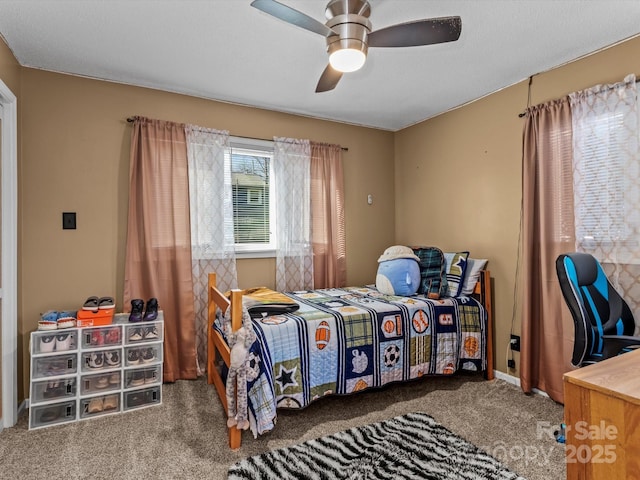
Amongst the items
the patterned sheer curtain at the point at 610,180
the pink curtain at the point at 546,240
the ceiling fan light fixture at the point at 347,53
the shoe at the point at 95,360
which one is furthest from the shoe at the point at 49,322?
the patterned sheer curtain at the point at 610,180

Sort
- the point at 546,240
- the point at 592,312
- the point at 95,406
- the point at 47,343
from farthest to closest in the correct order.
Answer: the point at 546,240 < the point at 95,406 < the point at 47,343 < the point at 592,312

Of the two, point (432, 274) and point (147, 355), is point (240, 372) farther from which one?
point (432, 274)

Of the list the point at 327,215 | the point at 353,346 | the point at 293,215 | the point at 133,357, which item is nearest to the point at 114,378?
the point at 133,357

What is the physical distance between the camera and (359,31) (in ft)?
5.85

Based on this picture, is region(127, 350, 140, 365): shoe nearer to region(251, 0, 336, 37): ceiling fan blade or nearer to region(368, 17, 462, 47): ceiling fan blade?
region(251, 0, 336, 37): ceiling fan blade

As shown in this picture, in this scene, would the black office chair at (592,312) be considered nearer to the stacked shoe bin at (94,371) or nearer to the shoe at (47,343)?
the stacked shoe bin at (94,371)

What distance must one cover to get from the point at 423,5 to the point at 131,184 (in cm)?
248

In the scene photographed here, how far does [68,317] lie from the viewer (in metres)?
2.50

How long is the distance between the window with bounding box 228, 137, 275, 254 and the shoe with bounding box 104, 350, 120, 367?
4.35 feet

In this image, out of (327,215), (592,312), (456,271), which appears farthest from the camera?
(327,215)

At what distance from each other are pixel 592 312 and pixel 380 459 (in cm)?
140

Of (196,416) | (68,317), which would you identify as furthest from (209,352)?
(68,317)

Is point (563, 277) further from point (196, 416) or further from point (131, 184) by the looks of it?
point (131, 184)

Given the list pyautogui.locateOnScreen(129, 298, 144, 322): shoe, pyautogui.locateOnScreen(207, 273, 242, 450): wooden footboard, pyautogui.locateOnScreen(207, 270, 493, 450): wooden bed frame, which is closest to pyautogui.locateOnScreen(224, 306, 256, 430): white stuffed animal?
pyautogui.locateOnScreen(207, 273, 242, 450): wooden footboard
